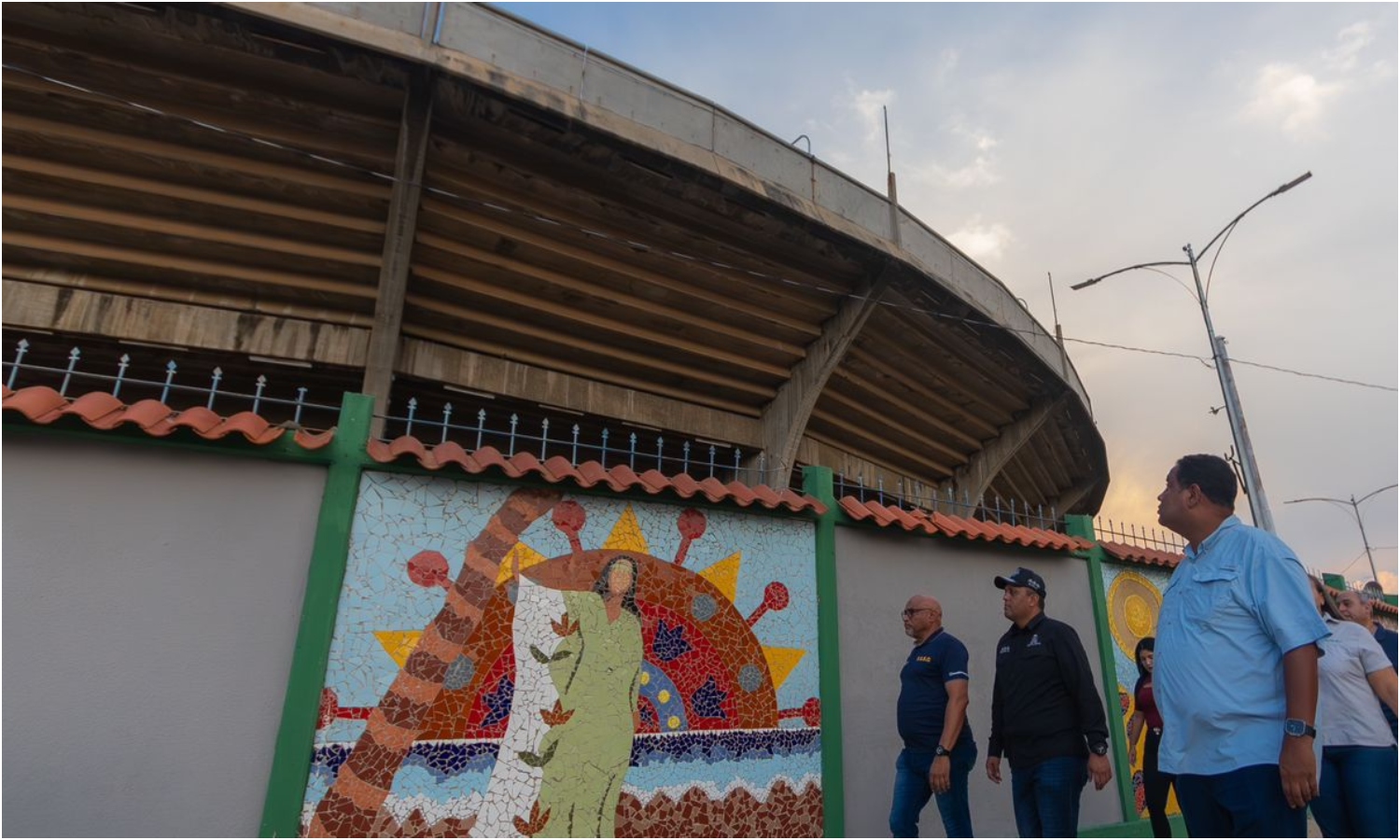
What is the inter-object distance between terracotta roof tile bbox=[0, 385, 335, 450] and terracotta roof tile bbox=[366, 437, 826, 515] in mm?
408

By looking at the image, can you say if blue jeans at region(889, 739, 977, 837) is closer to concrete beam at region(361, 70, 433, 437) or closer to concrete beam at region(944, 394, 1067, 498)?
concrete beam at region(361, 70, 433, 437)

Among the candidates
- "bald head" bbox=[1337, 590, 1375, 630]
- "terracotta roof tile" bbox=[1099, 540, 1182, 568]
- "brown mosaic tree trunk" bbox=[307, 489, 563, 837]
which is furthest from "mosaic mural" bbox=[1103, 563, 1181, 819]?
"brown mosaic tree trunk" bbox=[307, 489, 563, 837]

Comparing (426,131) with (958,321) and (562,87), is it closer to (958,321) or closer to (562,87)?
(562,87)

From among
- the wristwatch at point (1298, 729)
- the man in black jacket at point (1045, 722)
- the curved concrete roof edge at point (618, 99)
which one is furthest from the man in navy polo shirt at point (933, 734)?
the curved concrete roof edge at point (618, 99)

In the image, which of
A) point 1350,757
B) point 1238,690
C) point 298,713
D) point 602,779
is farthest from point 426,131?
point 1350,757

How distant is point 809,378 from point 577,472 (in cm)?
529

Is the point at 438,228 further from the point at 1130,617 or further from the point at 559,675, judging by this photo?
the point at 1130,617

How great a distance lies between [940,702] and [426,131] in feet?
19.2

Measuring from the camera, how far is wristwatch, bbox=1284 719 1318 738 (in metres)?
2.03

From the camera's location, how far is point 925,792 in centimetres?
395

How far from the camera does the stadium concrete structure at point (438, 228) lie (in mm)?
5781

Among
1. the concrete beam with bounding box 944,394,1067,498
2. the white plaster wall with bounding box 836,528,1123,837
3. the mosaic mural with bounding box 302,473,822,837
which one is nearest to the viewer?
the mosaic mural with bounding box 302,473,822,837

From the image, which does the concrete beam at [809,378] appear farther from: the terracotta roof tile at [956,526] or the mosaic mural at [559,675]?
the mosaic mural at [559,675]

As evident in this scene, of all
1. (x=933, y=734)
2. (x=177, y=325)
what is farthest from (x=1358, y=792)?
(x=177, y=325)
